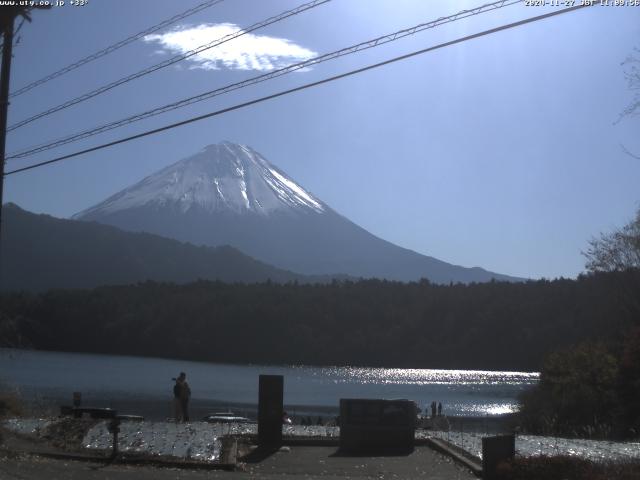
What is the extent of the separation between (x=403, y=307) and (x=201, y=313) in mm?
27107

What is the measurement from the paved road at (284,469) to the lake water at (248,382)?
4208 centimetres

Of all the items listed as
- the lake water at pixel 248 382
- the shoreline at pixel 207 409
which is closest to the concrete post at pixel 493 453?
the shoreline at pixel 207 409

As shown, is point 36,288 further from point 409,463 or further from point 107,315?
point 409,463

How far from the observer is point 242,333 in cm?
12938

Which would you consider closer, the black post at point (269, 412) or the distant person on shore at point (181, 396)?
the black post at point (269, 412)

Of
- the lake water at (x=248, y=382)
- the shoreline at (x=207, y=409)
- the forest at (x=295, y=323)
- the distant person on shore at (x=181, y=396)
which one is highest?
the forest at (x=295, y=323)

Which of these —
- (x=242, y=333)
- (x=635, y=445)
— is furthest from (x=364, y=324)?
(x=635, y=445)

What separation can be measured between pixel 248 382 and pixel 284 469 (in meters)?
76.9

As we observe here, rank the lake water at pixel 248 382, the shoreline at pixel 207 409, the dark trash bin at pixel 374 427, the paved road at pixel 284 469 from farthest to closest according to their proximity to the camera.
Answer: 1. the lake water at pixel 248 382
2. the shoreline at pixel 207 409
3. the dark trash bin at pixel 374 427
4. the paved road at pixel 284 469

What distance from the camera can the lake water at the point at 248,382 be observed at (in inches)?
2724

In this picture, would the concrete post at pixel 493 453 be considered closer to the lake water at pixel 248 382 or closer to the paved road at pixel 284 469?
the paved road at pixel 284 469

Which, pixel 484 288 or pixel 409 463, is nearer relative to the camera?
pixel 409 463

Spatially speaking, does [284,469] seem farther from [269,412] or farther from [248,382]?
[248,382]

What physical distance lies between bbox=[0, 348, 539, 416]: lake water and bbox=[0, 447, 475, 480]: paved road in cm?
4208
